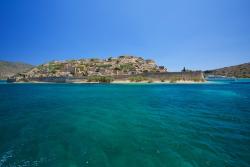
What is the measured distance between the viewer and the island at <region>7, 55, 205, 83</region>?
93688 millimetres

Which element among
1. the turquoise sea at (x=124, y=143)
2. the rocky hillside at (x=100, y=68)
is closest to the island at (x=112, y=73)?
the rocky hillside at (x=100, y=68)

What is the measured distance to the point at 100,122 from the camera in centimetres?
1453

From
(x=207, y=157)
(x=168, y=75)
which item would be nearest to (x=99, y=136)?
(x=207, y=157)

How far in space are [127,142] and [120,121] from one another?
16.6 ft

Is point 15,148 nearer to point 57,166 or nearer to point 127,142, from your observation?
point 57,166

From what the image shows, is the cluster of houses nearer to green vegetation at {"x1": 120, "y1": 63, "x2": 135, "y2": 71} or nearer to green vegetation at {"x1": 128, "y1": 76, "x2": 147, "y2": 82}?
green vegetation at {"x1": 120, "y1": 63, "x2": 135, "y2": 71}

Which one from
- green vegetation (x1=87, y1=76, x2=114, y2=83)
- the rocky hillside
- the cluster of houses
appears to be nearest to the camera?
green vegetation (x1=87, y1=76, x2=114, y2=83)

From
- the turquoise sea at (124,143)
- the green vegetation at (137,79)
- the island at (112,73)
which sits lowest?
the turquoise sea at (124,143)

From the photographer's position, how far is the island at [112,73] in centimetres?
9369

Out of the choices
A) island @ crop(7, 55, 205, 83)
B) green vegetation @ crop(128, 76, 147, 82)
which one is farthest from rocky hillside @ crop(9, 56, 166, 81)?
green vegetation @ crop(128, 76, 147, 82)

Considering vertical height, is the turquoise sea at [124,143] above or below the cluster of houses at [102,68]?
below

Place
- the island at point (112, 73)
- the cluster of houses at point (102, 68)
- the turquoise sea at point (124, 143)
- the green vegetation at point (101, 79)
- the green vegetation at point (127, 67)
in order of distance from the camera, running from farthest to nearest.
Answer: the green vegetation at point (127, 67) → the cluster of houses at point (102, 68) → the green vegetation at point (101, 79) → the island at point (112, 73) → the turquoise sea at point (124, 143)

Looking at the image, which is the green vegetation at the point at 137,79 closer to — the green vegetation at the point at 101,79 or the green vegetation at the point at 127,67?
the green vegetation at the point at 101,79

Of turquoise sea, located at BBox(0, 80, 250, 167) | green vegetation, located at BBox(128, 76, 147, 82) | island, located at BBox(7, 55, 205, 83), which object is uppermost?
island, located at BBox(7, 55, 205, 83)
